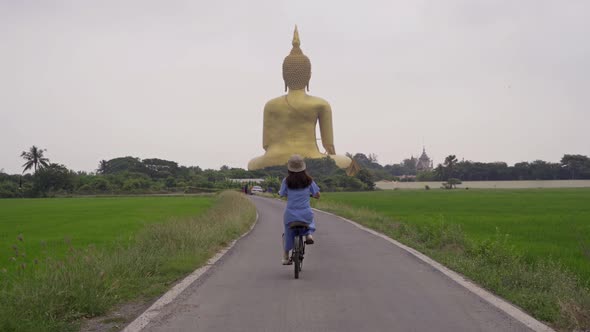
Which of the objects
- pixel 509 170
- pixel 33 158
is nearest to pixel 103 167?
pixel 33 158

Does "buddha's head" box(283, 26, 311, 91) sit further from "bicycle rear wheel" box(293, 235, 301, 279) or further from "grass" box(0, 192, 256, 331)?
"bicycle rear wheel" box(293, 235, 301, 279)

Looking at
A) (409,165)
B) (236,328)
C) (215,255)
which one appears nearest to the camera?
(236,328)

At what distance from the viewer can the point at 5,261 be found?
10.2 metres

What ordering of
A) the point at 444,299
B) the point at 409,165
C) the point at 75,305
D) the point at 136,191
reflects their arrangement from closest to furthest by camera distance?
the point at 75,305 → the point at 444,299 → the point at 136,191 → the point at 409,165

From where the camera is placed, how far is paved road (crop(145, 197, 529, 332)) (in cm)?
507

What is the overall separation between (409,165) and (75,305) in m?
192

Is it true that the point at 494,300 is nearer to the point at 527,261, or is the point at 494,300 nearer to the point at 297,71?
the point at 527,261

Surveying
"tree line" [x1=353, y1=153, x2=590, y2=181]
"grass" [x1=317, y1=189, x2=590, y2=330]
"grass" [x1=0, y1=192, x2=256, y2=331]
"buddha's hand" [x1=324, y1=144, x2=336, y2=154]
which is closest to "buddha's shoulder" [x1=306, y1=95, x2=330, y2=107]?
"buddha's hand" [x1=324, y1=144, x2=336, y2=154]

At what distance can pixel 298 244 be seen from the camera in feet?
25.7

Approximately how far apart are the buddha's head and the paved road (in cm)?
6532

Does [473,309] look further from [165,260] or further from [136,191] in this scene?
[136,191]

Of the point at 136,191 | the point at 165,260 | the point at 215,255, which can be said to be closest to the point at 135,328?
the point at 165,260

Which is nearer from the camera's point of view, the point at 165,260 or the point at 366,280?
the point at 366,280

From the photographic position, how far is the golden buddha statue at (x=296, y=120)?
2927 inches
